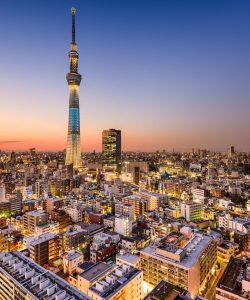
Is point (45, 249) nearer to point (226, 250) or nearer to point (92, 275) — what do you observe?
point (92, 275)

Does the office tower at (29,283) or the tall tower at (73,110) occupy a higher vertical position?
the tall tower at (73,110)

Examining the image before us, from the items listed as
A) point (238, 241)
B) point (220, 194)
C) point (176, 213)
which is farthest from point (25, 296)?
point (220, 194)

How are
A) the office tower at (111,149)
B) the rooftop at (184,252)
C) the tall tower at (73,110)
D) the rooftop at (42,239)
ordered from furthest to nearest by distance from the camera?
the office tower at (111,149) → the tall tower at (73,110) → the rooftop at (42,239) → the rooftop at (184,252)

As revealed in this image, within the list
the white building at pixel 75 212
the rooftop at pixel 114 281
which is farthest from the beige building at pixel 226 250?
the white building at pixel 75 212

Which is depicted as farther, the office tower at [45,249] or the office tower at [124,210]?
the office tower at [124,210]

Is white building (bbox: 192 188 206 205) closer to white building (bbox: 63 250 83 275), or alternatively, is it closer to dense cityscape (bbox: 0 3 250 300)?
dense cityscape (bbox: 0 3 250 300)

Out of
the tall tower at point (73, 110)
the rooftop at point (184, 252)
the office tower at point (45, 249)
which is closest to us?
the rooftop at point (184, 252)

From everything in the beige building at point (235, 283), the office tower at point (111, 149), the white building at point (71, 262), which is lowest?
the white building at point (71, 262)

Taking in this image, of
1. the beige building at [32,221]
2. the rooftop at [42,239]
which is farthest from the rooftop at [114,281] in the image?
the beige building at [32,221]

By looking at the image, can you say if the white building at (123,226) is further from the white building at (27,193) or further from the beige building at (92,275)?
the white building at (27,193)
